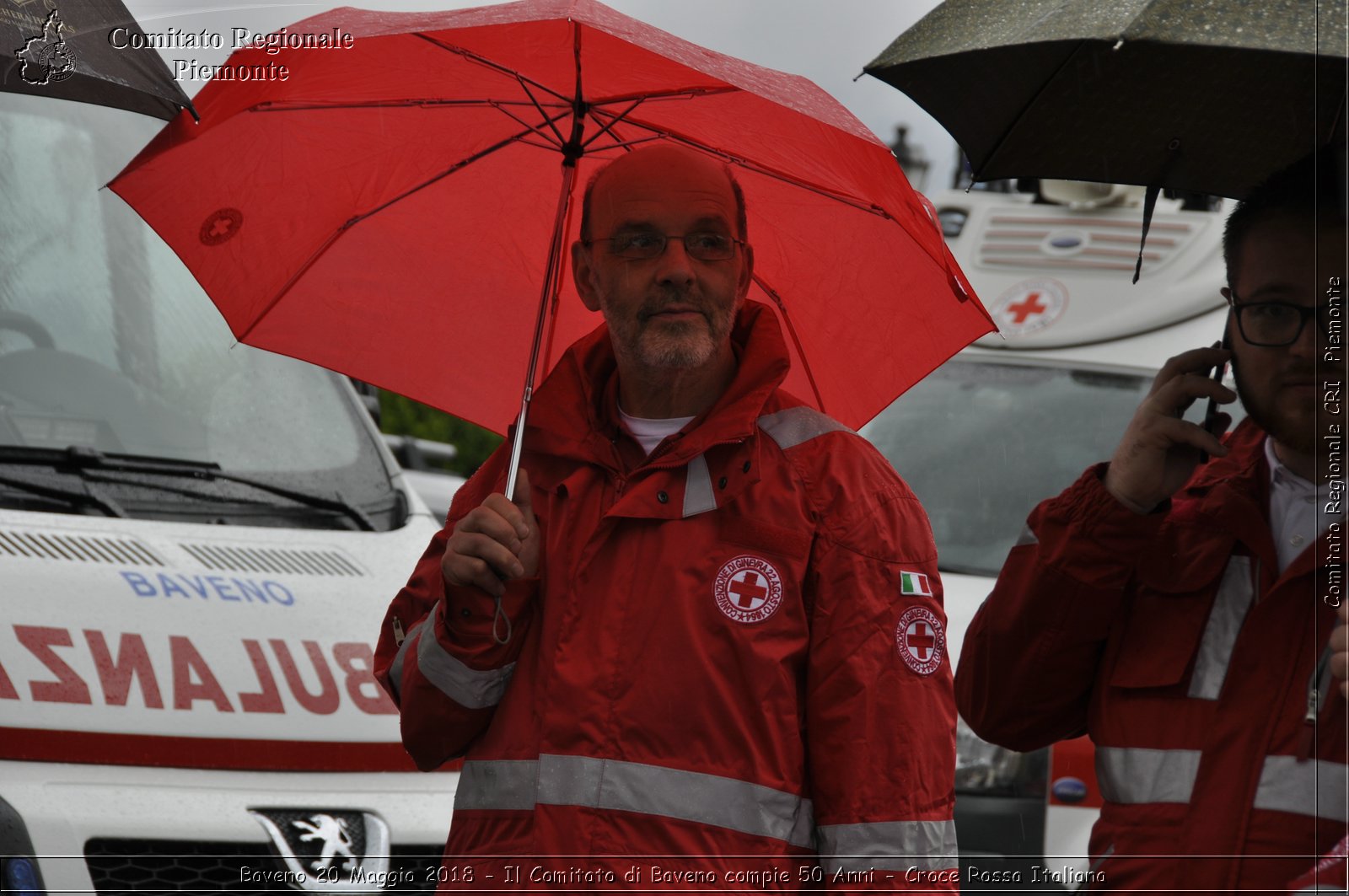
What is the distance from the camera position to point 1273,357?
97.4 inches

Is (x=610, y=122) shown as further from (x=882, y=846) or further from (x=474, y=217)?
(x=882, y=846)

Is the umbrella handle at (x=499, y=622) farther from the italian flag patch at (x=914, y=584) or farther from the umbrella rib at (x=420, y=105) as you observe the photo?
the umbrella rib at (x=420, y=105)

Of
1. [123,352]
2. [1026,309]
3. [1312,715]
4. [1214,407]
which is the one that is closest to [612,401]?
[1214,407]

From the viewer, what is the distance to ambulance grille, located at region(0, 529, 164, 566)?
13.1ft

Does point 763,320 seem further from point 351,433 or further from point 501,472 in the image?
point 351,433

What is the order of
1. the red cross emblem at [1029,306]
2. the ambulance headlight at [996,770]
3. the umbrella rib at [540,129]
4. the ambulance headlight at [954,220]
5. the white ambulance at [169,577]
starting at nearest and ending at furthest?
the umbrella rib at [540,129] < the white ambulance at [169,577] < the ambulance headlight at [996,770] < the red cross emblem at [1029,306] < the ambulance headlight at [954,220]

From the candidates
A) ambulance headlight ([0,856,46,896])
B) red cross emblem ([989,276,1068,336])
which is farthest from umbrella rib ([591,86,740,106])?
red cross emblem ([989,276,1068,336])

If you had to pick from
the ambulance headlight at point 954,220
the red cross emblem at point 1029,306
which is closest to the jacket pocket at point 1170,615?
the red cross emblem at point 1029,306

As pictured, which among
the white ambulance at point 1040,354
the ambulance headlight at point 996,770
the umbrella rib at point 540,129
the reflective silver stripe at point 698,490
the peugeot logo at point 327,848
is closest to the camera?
the reflective silver stripe at point 698,490

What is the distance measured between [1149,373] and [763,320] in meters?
3.71

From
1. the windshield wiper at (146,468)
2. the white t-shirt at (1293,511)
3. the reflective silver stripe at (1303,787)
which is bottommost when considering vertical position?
the reflective silver stripe at (1303,787)

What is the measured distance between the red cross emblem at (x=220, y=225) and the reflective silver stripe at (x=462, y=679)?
106 centimetres

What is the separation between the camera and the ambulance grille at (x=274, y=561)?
423 centimetres

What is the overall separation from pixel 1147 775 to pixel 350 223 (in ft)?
6.45
